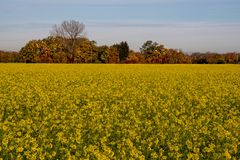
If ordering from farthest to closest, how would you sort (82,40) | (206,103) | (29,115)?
(82,40), (206,103), (29,115)

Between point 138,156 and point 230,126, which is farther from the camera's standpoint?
point 230,126

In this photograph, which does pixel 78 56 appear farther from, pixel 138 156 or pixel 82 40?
pixel 138 156

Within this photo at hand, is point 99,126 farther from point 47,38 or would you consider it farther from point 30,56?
point 47,38

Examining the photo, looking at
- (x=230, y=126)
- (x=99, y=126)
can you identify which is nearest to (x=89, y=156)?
(x=99, y=126)

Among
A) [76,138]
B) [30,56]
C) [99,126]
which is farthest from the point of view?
[30,56]

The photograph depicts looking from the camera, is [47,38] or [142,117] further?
[47,38]

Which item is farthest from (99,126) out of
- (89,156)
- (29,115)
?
(29,115)

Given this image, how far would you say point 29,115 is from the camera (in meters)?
12.3

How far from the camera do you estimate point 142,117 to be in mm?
12398

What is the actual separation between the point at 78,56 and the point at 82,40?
4804mm

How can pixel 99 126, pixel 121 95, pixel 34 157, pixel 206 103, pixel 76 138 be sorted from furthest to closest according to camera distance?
pixel 121 95
pixel 206 103
pixel 99 126
pixel 76 138
pixel 34 157

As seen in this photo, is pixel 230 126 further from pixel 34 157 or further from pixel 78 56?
pixel 78 56

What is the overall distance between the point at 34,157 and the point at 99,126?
110 inches

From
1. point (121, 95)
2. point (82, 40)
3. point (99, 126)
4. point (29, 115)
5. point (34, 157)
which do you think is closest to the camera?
point (34, 157)
